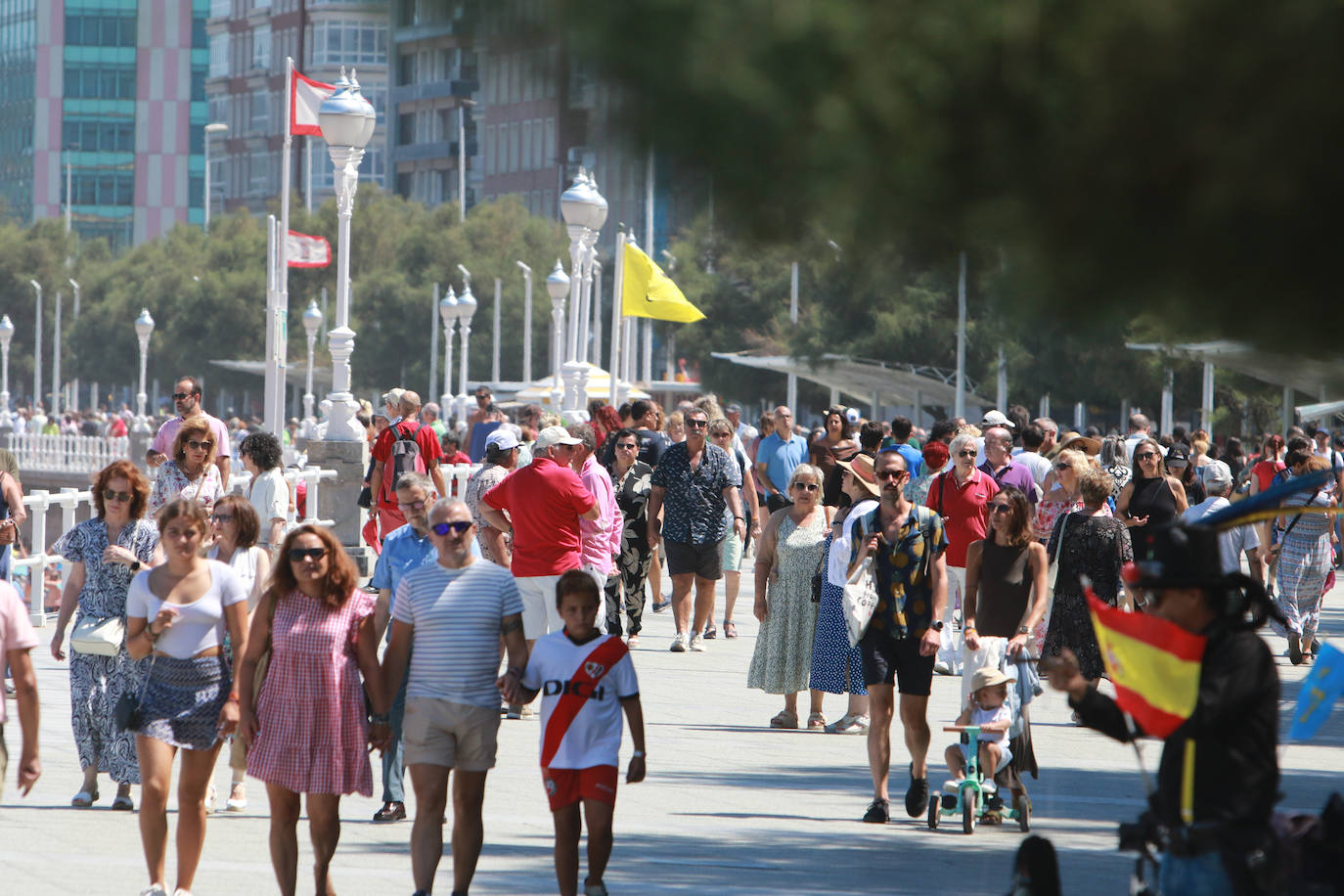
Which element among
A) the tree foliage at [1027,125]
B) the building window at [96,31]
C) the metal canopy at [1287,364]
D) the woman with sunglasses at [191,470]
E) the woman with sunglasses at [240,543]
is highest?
the building window at [96,31]

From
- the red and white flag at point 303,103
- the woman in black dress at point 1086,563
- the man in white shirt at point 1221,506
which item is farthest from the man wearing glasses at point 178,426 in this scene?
the red and white flag at point 303,103

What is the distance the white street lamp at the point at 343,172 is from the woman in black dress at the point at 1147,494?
912 centimetres

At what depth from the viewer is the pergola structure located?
124ft

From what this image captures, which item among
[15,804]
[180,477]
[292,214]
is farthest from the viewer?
[292,214]

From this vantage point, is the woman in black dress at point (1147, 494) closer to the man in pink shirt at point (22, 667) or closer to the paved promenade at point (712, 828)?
the paved promenade at point (712, 828)

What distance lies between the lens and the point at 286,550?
7.10 m

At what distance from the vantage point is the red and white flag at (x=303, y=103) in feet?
94.9

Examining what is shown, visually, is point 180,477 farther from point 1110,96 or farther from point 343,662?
point 1110,96

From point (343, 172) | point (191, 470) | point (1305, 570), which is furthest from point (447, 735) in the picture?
point (343, 172)

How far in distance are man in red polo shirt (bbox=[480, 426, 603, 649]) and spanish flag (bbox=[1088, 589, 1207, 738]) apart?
708cm

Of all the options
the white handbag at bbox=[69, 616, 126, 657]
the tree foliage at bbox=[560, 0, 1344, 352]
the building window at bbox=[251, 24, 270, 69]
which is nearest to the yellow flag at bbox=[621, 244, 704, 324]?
the white handbag at bbox=[69, 616, 126, 657]

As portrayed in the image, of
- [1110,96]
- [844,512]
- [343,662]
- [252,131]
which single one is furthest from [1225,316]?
[252,131]

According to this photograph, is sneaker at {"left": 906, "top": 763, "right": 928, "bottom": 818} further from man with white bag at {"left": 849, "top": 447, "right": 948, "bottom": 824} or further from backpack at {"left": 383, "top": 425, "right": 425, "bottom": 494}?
backpack at {"left": 383, "top": 425, "right": 425, "bottom": 494}

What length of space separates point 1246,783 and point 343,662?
3.47 meters
